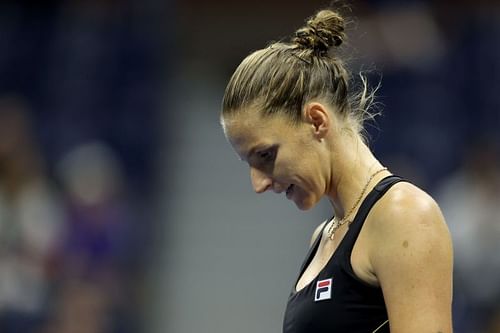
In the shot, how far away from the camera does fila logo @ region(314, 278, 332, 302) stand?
2.21 m

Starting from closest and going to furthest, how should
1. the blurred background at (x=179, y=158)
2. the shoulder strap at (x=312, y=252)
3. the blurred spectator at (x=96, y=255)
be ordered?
the shoulder strap at (x=312, y=252) < the blurred spectator at (x=96, y=255) < the blurred background at (x=179, y=158)

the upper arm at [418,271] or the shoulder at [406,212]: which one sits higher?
the shoulder at [406,212]

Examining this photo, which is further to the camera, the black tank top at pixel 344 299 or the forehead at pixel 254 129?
the forehead at pixel 254 129

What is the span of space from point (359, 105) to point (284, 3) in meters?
6.03

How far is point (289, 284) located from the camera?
22.5ft

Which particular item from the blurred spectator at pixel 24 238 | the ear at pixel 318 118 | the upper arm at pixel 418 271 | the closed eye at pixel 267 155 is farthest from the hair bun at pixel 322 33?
the blurred spectator at pixel 24 238

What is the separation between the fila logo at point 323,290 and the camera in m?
2.21

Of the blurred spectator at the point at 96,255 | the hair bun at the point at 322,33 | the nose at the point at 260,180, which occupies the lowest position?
the blurred spectator at the point at 96,255

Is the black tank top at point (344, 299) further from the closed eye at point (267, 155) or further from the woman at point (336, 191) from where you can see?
the closed eye at point (267, 155)

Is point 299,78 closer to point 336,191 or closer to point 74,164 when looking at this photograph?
point 336,191

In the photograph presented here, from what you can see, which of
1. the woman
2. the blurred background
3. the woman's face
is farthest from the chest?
the blurred background

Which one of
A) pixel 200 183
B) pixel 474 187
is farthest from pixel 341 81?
pixel 200 183

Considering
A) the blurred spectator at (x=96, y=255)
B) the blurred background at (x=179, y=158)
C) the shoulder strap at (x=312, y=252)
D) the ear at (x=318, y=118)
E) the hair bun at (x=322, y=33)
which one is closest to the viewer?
the ear at (x=318, y=118)

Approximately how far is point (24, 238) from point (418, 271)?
4476 millimetres
